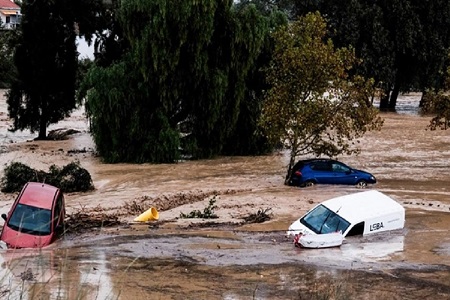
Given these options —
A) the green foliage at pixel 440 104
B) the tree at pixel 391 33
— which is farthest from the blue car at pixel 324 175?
the tree at pixel 391 33

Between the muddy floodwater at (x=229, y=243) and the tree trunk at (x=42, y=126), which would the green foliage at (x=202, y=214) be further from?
the tree trunk at (x=42, y=126)

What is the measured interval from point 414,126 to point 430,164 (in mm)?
16267

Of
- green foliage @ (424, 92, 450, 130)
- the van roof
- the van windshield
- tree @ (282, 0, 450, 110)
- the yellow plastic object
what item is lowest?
the yellow plastic object

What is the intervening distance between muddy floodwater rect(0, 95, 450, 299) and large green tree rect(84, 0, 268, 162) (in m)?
1.63

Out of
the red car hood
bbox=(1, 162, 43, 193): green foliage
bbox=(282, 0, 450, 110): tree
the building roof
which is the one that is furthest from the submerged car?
the building roof

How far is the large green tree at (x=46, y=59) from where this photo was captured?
44.3m

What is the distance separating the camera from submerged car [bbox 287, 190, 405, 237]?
19.4 meters

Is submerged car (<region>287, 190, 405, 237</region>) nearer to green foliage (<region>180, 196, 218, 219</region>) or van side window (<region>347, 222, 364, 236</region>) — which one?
van side window (<region>347, 222, 364, 236</region>)

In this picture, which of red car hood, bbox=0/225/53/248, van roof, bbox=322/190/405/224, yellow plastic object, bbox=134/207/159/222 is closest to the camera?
red car hood, bbox=0/225/53/248

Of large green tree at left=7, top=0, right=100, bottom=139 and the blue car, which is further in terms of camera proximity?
large green tree at left=7, top=0, right=100, bottom=139

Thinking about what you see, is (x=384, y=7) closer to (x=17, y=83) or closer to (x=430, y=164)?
(x=430, y=164)

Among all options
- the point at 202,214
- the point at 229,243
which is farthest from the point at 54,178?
the point at 229,243

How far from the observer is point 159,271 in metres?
15.0

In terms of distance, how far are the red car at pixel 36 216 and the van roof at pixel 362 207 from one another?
724cm
